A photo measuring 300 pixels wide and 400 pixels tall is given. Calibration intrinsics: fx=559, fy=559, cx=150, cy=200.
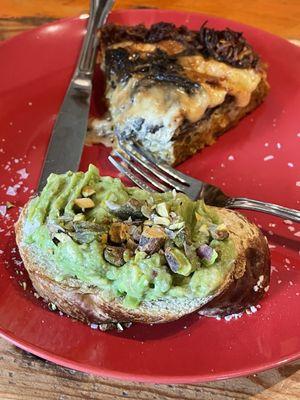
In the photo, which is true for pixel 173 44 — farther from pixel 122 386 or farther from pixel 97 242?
pixel 122 386

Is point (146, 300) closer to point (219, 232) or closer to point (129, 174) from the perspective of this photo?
point (219, 232)

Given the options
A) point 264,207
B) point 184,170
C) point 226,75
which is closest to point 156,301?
point 264,207

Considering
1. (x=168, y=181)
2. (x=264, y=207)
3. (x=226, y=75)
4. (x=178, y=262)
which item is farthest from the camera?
(x=226, y=75)

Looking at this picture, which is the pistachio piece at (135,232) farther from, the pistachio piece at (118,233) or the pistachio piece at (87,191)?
the pistachio piece at (87,191)

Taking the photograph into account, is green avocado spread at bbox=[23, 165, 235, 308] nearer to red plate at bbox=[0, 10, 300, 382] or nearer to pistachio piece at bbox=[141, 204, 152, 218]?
pistachio piece at bbox=[141, 204, 152, 218]

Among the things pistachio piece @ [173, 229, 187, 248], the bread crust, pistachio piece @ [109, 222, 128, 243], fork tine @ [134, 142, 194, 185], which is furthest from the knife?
pistachio piece @ [173, 229, 187, 248]

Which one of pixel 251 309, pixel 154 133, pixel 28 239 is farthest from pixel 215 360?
pixel 154 133

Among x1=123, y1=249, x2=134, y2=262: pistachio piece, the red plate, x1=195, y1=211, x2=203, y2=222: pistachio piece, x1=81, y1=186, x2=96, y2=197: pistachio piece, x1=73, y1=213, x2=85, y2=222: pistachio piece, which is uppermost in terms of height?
x1=81, y1=186, x2=96, y2=197: pistachio piece

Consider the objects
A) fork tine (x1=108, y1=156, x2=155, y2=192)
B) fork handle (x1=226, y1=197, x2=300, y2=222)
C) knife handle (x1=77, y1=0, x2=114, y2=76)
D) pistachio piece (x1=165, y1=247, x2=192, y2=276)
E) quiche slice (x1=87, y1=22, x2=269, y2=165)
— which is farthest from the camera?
knife handle (x1=77, y1=0, x2=114, y2=76)
